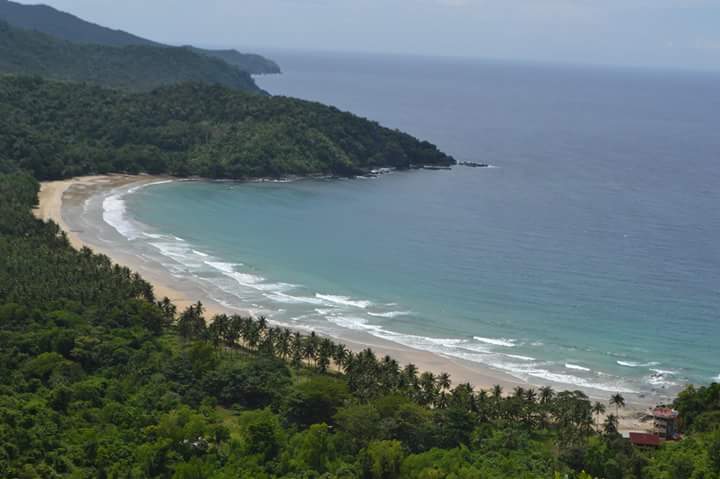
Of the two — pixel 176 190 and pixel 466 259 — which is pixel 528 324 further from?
pixel 176 190

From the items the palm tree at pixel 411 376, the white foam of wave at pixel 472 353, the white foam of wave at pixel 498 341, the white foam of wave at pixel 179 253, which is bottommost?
the palm tree at pixel 411 376

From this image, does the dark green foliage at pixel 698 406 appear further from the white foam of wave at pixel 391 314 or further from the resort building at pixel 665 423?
the white foam of wave at pixel 391 314

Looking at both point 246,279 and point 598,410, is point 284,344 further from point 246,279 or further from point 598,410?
point 246,279

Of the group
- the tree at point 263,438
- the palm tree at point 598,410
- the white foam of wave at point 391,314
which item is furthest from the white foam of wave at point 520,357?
the tree at point 263,438

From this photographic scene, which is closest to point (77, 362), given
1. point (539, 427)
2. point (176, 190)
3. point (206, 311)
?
point (206, 311)

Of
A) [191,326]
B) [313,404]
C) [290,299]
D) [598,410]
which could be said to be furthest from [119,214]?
[598,410]
